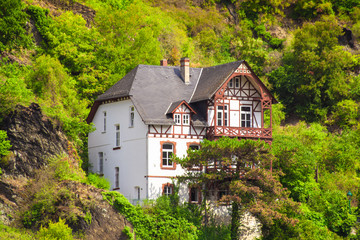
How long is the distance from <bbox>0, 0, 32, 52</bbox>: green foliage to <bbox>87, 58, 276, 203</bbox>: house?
7138 mm

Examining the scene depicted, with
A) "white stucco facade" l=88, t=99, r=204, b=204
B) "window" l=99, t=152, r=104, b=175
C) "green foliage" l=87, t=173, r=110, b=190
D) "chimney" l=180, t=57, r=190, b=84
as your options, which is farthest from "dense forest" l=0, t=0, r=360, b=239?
"chimney" l=180, t=57, r=190, b=84

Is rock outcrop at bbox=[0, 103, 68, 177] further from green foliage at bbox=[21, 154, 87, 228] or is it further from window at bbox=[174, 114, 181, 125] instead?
window at bbox=[174, 114, 181, 125]

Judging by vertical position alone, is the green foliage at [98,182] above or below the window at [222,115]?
below

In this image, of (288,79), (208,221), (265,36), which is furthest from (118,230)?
(265,36)

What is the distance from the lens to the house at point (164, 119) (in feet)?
183

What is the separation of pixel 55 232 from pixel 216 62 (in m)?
37.5

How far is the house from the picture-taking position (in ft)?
183

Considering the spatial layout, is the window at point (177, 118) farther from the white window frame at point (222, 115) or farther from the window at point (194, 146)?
the white window frame at point (222, 115)

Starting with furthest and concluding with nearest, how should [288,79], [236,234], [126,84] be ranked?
[288,79] < [126,84] < [236,234]

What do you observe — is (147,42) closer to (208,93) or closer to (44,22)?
(44,22)

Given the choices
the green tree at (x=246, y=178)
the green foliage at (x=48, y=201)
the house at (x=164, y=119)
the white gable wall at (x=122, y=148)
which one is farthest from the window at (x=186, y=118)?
the green foliage at (x=48, y=201)

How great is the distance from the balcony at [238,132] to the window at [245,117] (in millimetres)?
1377

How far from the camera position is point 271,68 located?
263 ft

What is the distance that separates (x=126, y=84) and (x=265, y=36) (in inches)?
1300
